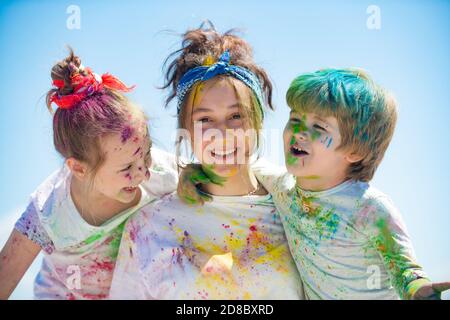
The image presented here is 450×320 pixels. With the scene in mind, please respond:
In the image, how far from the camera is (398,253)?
3.22m

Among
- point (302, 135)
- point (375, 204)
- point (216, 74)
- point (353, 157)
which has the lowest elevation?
point (375, 204)

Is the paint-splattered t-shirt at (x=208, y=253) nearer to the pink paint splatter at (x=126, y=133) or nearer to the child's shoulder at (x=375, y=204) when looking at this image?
the pink paint splatter at (x=126, y=133)

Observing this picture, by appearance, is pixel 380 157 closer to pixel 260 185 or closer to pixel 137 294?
pixel 260 185

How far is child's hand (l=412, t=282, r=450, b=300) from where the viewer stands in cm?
298

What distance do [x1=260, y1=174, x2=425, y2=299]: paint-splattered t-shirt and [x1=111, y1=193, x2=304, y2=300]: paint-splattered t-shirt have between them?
16cm

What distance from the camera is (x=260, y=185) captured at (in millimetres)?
3848

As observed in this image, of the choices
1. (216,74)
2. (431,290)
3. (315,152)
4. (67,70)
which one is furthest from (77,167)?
(431,290)

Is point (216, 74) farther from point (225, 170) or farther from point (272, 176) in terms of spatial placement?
point (272, 176)

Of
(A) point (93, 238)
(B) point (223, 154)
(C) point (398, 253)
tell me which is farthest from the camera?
(A) point (93, 238)

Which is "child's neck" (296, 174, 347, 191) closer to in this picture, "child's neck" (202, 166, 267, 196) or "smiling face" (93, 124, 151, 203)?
"child's neck" (202, 166, 267, 196)

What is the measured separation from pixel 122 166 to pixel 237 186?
698mm

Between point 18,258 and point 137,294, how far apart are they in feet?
2.77

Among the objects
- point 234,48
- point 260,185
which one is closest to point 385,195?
point 260,185

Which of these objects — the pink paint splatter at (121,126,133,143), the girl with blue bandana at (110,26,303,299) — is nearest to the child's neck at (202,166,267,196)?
→ the girl with blue bandana at (110,26,303,299)
